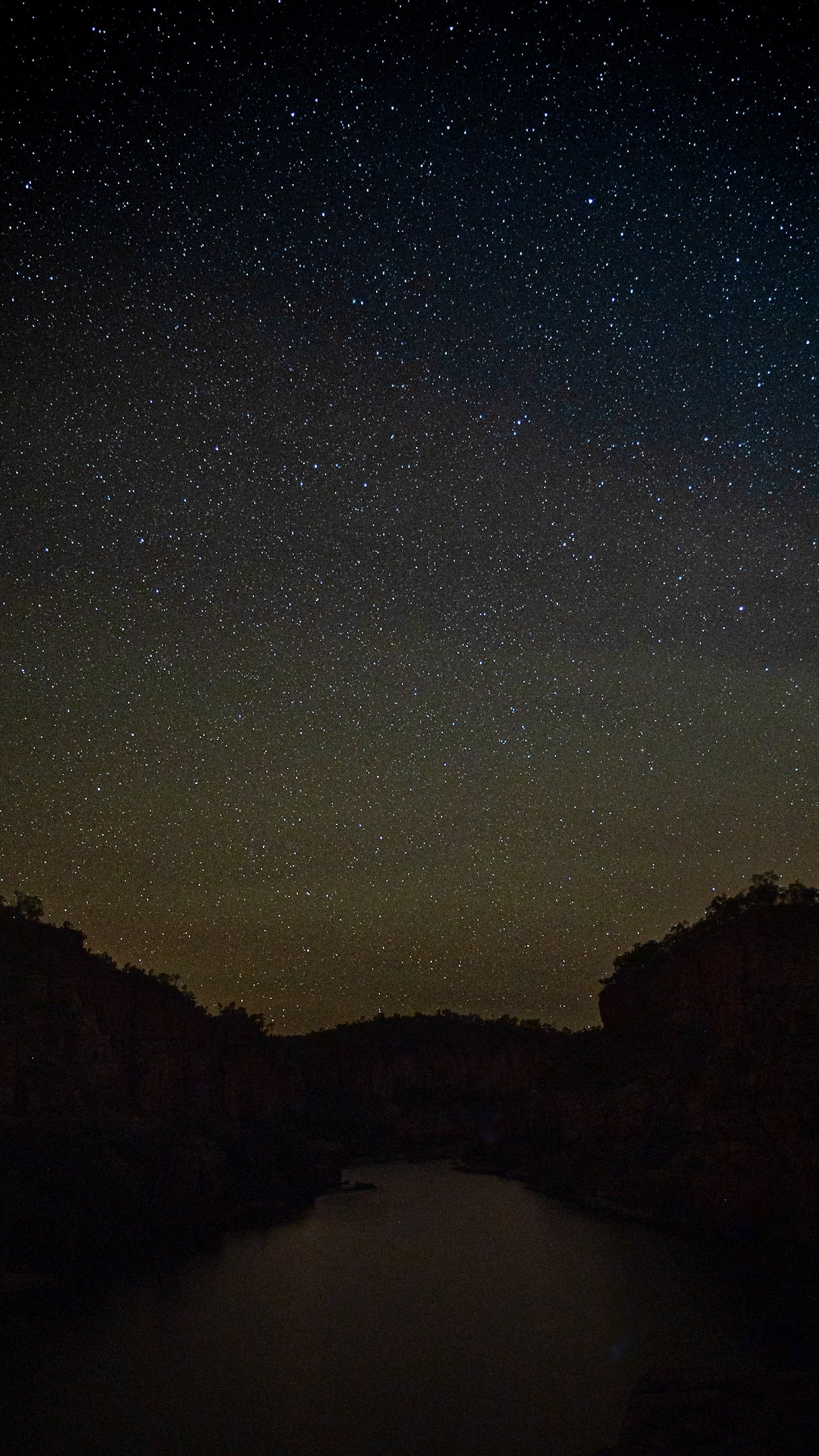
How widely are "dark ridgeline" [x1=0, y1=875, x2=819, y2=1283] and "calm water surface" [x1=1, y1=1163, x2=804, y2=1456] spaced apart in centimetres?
234

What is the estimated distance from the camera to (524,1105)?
59594mm

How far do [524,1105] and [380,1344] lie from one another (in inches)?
1640

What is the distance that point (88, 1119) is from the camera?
30.4 metres

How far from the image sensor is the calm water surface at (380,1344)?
15.1 meters

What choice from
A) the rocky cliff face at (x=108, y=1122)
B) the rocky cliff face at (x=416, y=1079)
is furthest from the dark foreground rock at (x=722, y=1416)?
the rocky cliff face at (x=416, y=1079)

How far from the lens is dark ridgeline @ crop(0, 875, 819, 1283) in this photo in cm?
2647

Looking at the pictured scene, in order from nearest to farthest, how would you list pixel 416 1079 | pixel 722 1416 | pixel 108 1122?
pixel 722 1416, pixel 108 1122, pixel 416 1079

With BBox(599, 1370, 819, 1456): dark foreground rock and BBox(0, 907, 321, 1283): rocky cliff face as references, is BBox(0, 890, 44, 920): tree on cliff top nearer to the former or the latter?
BBox(0, 907, 321, 1283): rocky cliff face

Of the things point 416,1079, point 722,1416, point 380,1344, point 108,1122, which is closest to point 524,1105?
point 416,1079

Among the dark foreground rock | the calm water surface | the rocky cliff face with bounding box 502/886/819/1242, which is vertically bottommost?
the calm water surface

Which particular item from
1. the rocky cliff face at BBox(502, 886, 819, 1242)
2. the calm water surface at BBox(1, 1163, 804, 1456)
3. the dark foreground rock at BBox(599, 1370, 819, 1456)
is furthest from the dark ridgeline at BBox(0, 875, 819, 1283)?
the dark foreground rock at BBox(599, 1370, 819, 1456)

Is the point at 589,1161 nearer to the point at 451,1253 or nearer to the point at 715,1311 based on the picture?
the point at 451,1253

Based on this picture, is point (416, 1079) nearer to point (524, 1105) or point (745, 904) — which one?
point (524, 1105)

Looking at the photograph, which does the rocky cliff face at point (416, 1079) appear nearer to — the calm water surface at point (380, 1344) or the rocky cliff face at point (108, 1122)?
the rocky cliff face at point (108, 1122)
